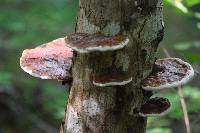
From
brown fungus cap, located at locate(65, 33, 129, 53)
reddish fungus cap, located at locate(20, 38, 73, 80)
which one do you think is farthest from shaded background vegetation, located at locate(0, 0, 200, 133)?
brown fungus cap, located at locate(65, 33, 129, 53)

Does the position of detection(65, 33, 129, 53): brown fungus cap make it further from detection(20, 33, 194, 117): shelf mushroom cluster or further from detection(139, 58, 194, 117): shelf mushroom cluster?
detection(139, 58, 194, 117): shelf mushroom cluster

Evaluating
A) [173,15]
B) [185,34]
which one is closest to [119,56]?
[185,34]

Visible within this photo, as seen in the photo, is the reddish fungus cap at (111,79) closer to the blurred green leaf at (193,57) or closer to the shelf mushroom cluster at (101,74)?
the shelf mushroom cluster at (101,74)

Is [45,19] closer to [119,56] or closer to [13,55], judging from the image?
Answer: [13,55]

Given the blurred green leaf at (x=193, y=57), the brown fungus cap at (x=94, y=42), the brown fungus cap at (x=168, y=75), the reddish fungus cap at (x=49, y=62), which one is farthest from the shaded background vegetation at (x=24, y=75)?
the brown fungus cap at (x=94, y=42)

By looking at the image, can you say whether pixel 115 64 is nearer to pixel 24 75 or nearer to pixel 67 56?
pixel 67 56

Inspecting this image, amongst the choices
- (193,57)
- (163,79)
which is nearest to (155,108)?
(163,79)

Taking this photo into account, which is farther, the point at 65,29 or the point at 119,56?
the point at 65,29
